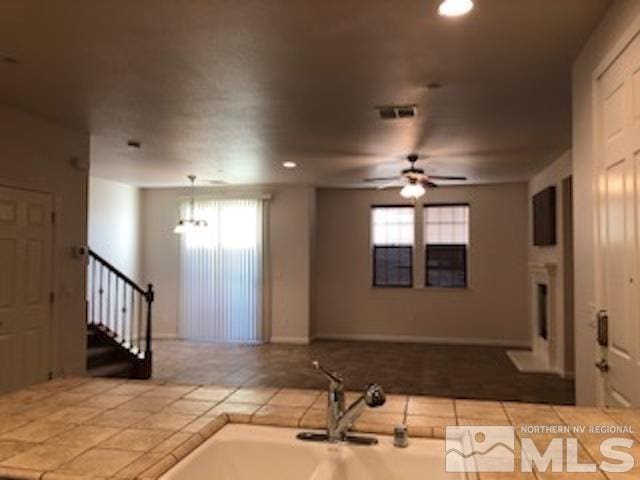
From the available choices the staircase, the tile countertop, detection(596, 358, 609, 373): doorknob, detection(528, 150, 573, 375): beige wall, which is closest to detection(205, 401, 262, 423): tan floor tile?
the tile countertop

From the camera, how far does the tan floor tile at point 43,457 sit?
4.47 feet

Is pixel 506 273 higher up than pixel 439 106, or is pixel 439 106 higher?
pixel 439 106

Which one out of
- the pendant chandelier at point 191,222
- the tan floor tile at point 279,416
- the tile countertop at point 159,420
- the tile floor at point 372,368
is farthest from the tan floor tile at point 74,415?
the pendant chandelier at point 191,222

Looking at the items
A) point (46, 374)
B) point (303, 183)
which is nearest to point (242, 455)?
point (46, 374)

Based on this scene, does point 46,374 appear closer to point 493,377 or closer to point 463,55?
point 463,55

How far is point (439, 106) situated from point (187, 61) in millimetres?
2086

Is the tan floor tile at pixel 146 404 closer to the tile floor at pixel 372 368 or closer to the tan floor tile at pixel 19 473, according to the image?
the tan floor tile at pixel 19 473

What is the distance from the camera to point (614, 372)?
2.55 m

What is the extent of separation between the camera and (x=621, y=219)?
8.04 feet

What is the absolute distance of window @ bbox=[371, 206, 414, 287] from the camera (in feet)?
30.5

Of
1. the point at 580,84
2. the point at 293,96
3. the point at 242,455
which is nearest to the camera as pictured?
the point at 242,455

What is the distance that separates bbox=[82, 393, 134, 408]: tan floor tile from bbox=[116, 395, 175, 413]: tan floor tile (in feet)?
0.10

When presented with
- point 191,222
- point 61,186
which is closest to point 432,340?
point 191,222

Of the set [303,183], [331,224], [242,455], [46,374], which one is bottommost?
[46,374]
